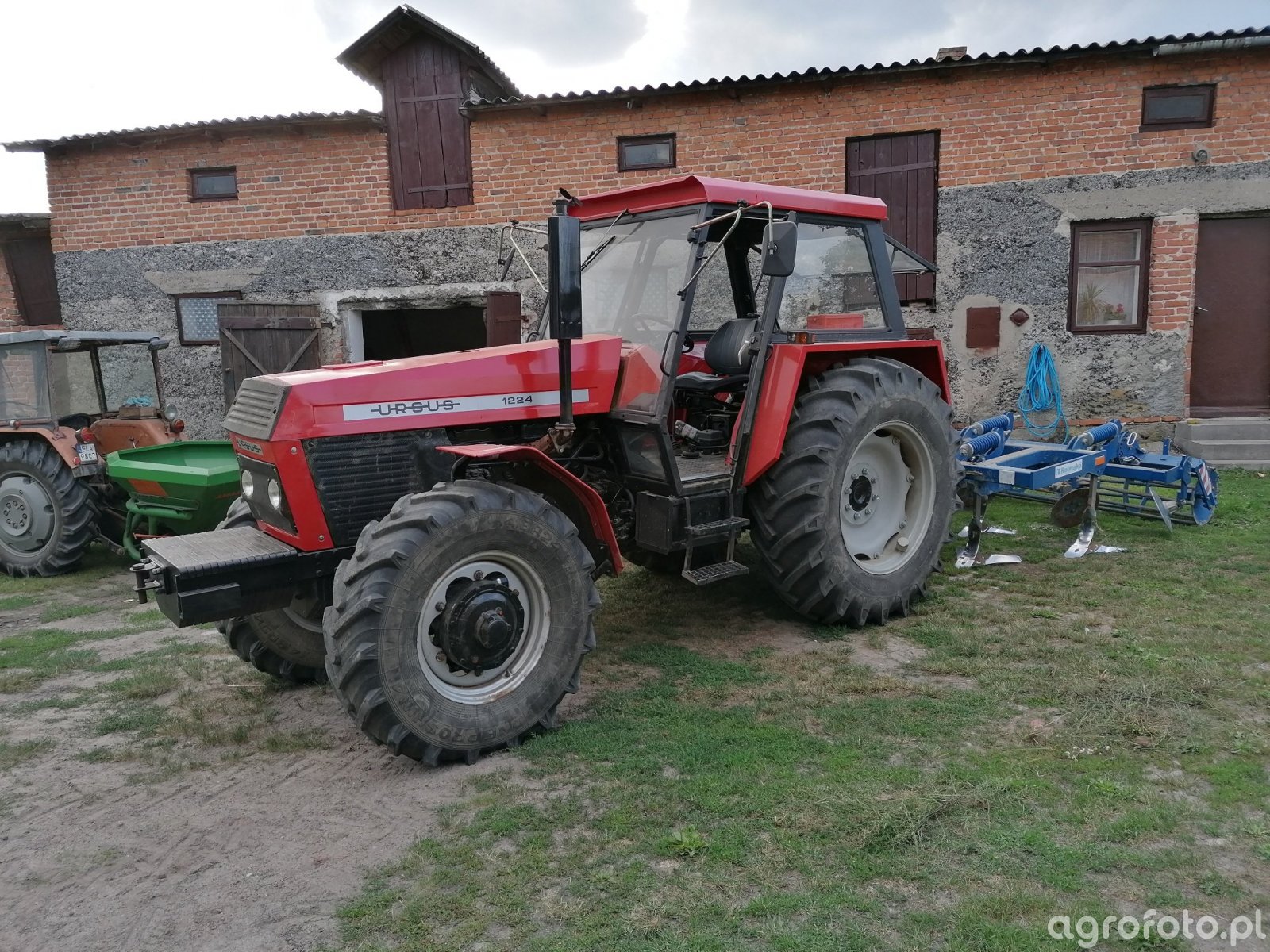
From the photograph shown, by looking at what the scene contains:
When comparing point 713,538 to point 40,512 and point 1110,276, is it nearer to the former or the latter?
point 40,512

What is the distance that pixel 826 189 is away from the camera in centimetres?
937

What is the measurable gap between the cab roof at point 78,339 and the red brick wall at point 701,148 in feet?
11.0

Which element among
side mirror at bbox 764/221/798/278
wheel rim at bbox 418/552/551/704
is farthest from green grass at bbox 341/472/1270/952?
side mirror at bbox 764/221/798/278

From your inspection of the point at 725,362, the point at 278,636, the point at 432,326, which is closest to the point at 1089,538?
the point at 725,362

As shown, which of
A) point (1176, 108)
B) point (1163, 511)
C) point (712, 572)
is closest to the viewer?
point (712, 572)

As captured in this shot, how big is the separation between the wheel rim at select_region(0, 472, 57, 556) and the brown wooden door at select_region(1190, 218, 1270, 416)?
1060cm

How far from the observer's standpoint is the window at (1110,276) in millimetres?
9078

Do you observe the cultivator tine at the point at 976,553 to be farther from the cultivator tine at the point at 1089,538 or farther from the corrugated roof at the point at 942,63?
the corrugated roof at the point at 942,63

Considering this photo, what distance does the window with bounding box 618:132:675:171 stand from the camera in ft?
31.5

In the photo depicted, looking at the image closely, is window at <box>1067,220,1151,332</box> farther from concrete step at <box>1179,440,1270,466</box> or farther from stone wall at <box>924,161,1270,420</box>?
concrete step at <box>1179,440,1270,466</box>

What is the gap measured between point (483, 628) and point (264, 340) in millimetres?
7625

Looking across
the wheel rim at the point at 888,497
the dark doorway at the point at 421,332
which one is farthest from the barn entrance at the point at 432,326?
the wheel rim at the point at 888,497

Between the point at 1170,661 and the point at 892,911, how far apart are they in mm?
2226

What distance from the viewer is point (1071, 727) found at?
10.7ft
